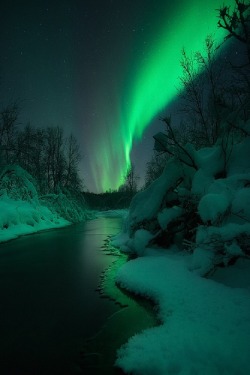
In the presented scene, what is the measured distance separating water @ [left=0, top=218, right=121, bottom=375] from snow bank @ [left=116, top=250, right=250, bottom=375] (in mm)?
669

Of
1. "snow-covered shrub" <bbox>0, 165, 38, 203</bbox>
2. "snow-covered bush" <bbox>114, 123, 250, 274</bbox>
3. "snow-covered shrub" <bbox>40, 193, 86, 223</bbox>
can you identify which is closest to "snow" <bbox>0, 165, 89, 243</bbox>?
"snow-covered shrub" <bbox>0, 165, 38, 203</bbox>

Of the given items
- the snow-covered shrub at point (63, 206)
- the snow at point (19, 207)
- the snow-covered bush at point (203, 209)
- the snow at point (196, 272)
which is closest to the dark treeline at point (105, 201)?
the snow-covered shrub at point (63, 206)

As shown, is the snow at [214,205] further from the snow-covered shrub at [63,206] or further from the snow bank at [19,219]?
the snow-covered shrub at [63,206]

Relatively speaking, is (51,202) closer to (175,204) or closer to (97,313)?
(175,204)

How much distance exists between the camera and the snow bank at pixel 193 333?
7.97 ft

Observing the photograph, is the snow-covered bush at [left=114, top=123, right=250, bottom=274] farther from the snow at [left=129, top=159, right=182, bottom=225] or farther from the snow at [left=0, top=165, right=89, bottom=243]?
the snow at [left=0, top=165, right=89, bottom=243]

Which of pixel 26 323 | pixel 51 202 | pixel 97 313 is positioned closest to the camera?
pixel 26 323

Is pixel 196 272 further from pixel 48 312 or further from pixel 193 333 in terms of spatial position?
pixel 48 312

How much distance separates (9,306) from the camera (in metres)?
4.43

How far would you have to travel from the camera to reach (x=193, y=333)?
2.95 meters

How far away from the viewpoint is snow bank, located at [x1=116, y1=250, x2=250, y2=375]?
2430 millimetres

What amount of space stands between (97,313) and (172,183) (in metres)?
4.52

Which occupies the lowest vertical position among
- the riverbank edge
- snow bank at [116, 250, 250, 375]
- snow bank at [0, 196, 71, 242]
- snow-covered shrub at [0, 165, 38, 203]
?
the riverbank edge

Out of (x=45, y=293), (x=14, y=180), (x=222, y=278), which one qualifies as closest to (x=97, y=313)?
(x=45, y=293)
